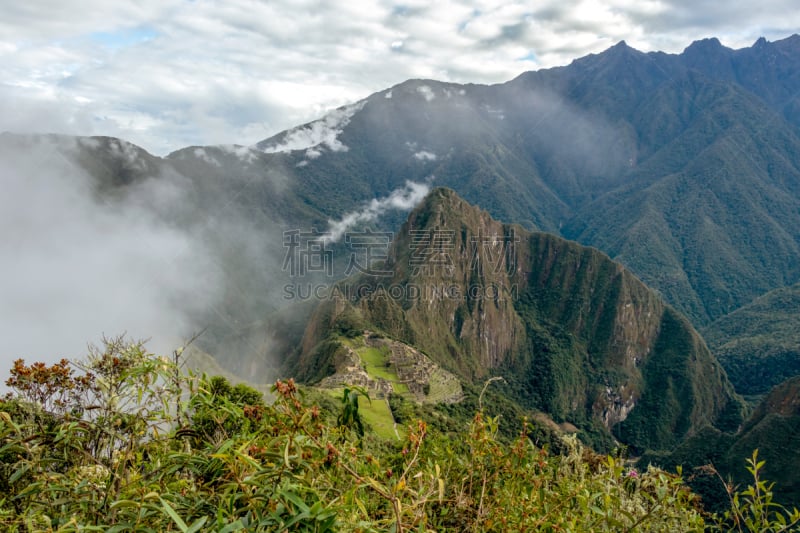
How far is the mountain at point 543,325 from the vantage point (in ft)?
374

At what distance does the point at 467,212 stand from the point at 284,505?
13321 cm

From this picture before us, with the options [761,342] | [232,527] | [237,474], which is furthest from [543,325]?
[232,527]

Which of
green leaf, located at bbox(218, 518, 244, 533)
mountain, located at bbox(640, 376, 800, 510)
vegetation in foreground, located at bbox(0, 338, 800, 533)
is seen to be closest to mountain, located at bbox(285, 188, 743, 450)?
mountain, located at bbox(640, 376, 800, 510)

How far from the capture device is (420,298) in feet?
364

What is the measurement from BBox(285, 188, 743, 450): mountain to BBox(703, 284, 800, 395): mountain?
54.0 feet

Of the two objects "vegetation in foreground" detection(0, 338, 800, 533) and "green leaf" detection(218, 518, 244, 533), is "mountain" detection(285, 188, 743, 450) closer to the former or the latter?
"vegetation in foreground" detection(0, 338, 800, 533)

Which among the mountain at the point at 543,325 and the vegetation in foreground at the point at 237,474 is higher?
the vegetation in foreground at the point at 237,474

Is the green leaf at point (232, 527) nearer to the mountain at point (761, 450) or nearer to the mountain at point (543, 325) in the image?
the mountain at point (761, 450)

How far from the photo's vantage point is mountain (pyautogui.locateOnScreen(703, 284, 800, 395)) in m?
139

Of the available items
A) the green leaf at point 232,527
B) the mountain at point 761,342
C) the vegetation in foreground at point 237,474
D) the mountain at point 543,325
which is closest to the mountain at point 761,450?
the mountain at point 543,325

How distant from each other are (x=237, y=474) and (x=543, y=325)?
152490 mm

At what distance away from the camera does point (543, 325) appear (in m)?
147

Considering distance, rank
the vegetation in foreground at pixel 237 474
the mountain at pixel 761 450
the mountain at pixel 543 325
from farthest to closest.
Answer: the mountain at pixel 543 325 → the mountain at pixel 761 450 → the vegetation in foreground at pixel 237 474

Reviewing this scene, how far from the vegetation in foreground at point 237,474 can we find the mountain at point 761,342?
551ft
